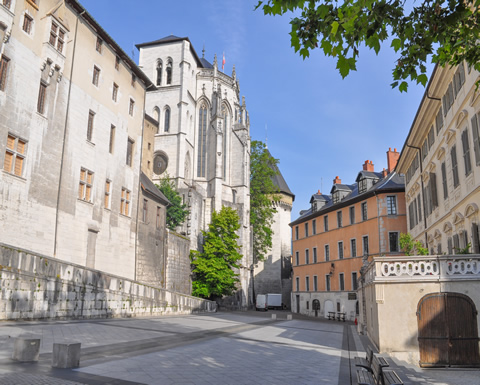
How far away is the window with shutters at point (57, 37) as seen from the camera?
22281 mm

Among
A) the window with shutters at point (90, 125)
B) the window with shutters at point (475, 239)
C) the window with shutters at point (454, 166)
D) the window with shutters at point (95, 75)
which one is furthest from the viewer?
the window with shutters at point (95, 75)

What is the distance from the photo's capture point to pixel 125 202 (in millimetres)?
29391

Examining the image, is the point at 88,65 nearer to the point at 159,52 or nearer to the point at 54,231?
the point at 54,231

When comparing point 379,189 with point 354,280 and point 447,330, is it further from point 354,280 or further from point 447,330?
point 447,330

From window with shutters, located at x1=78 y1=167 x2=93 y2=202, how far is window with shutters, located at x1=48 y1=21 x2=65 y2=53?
6737 millimetres

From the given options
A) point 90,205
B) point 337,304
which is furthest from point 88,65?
point 337,304

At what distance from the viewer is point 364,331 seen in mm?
21188

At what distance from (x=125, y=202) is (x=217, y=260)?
633 inches

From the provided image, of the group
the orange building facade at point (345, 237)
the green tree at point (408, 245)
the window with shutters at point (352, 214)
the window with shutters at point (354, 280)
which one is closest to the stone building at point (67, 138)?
the green tree at point (408, 245)

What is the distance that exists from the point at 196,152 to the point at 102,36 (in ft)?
96.6

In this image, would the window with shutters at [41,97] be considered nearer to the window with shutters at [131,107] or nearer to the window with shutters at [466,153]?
the window with shutters at [131,107]

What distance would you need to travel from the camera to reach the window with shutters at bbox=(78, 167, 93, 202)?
24656 millimetres

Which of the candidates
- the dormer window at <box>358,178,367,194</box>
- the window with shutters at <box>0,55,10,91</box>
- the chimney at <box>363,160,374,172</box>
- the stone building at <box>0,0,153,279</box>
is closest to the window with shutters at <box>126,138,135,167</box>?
the stone building at <box>0,0,153,279</box>

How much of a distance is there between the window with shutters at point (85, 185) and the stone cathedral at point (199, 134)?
22.8 m
